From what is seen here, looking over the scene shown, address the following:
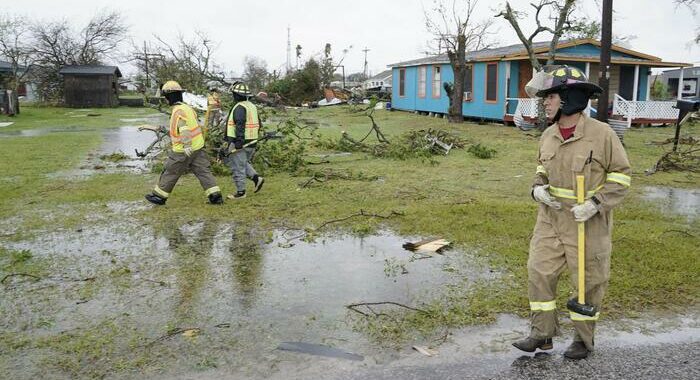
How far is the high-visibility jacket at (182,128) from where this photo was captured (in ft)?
26.7

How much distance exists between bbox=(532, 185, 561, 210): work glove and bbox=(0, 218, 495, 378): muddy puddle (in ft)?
4.60

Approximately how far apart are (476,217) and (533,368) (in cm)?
403

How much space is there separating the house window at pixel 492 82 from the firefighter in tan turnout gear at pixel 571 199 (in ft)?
70.1

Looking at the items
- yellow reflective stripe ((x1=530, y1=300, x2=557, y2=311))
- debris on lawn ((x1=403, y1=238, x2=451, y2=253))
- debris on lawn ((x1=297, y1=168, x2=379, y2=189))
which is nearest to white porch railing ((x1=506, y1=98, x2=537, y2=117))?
debris on lawn ((x1=297, y1=168, x2=379, y2=189))

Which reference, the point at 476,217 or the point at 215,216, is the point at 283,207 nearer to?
the point at 215,216

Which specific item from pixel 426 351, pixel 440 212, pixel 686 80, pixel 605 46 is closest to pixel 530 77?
pixel 605 46

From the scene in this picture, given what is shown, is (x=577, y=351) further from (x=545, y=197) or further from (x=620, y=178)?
(x=620, y=178)

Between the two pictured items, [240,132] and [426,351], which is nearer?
[426,351]

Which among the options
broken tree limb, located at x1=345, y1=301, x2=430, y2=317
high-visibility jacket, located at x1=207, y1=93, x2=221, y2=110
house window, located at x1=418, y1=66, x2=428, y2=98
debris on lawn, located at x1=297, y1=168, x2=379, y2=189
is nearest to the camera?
broken tree limb, located at x1=345, y1=301, x2=430, y2=317

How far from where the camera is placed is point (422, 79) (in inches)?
1228

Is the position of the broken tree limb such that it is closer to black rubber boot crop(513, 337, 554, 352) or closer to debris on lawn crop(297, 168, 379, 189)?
black rubber boot crop(513, 337, 554, 352)

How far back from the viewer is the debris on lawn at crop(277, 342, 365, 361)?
12.7ft

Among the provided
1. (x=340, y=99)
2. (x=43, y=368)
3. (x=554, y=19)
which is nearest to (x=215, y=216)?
(x=43, y=368)

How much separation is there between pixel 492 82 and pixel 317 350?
22286 millimetres
